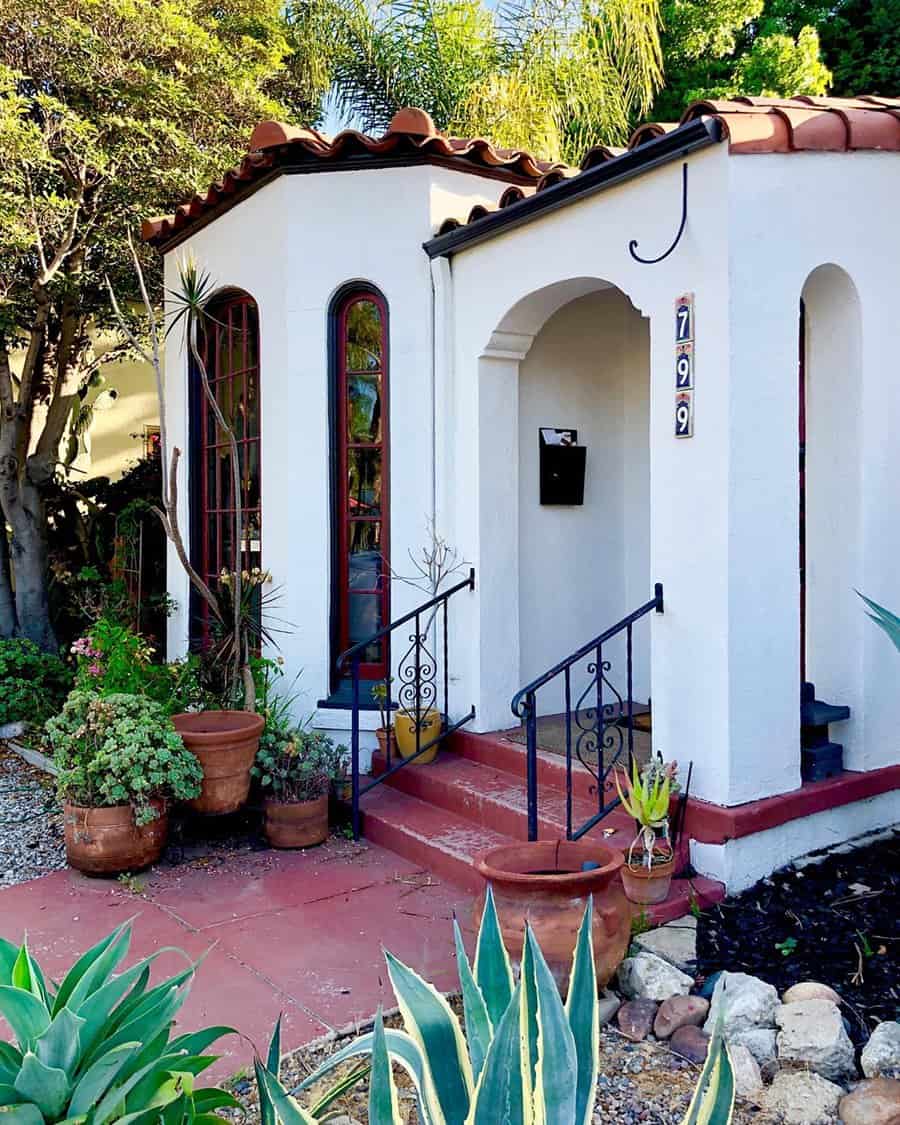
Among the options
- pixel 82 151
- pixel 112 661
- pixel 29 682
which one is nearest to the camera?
pixel 112 661

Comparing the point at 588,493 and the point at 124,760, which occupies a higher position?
the point at 588,493

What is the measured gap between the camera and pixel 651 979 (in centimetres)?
339

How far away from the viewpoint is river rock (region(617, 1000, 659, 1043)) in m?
3.22

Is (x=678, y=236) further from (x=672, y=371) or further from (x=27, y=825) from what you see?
(x=27, y=825)

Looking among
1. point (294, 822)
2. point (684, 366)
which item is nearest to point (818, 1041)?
point (684, 366)

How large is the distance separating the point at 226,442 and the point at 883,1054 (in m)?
5.67

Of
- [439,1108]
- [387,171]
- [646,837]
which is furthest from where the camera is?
[387,171]

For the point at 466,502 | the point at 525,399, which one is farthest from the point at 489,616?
the point at 525,399

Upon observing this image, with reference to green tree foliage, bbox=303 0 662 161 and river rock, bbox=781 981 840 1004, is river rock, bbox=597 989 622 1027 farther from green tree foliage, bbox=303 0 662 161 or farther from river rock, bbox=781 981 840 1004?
green tree foliage, bbox=303 0 662 161

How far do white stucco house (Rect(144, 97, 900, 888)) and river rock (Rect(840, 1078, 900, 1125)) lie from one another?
1314mm

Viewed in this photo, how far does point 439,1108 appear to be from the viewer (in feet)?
5.69

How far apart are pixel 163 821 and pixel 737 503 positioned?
324 centimetres

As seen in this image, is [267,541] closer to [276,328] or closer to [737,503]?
[276,328]

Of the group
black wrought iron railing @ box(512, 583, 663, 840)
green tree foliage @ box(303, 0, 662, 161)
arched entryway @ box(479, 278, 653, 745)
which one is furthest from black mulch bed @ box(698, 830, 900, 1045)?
green tree foliage @ box(303, 0, 662, 161)
